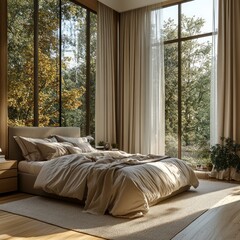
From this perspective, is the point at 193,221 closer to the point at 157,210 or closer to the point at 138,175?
the point at 157,210

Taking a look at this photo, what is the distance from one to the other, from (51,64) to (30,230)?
3559 millimetres

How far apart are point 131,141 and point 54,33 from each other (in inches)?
117

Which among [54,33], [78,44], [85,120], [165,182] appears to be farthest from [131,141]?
[165,182]

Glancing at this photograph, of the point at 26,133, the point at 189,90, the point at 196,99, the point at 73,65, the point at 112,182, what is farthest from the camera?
the point at 189,90

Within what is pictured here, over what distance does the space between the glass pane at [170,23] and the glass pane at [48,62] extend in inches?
97.9

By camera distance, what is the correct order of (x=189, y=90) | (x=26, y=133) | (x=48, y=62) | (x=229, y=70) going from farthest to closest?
(x=189, y=90) < (x=229, y=70) < (x=48, y=62) < (x=26, y=133)

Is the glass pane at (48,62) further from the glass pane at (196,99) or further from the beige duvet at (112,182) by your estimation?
the glass pane at (196,99)

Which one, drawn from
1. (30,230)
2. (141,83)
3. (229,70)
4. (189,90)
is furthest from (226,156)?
(30,230)

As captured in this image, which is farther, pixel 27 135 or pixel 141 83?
pixel 141 83

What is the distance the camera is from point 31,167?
435cm

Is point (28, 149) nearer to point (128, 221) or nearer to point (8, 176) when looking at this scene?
point (8, 176)

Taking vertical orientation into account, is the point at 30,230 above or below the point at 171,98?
below

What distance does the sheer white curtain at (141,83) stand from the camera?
672cm

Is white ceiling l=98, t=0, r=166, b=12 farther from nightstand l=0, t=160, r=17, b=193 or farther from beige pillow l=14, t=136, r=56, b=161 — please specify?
nightstand l=0, t=160, r=17, b=193
